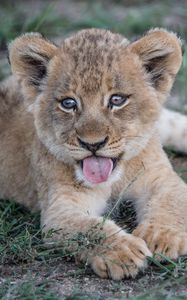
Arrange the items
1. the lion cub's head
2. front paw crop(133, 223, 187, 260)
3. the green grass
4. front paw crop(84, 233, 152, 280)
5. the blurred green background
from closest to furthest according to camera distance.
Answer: the green grass → front paw crop(84, 233, 152, 280) → front paw crop(133, 223, 187, 260) → the lion cub's head → the blurred green background

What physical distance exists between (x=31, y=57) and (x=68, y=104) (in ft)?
1.43

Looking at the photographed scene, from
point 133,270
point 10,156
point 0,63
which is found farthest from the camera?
point 0,63

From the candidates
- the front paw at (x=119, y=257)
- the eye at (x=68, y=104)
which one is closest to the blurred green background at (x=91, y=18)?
the eye at (x=68, y=104)

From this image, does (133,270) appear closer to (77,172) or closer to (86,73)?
(77,172)

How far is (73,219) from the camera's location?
434 centimetres

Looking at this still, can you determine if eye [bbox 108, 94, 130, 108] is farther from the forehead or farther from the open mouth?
the open mouth

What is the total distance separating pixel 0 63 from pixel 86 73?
118 inches

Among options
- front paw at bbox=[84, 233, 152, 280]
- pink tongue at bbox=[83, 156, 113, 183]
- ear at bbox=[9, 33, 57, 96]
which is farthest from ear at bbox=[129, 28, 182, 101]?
front paw at bbox=[84, 233, 152, 280]

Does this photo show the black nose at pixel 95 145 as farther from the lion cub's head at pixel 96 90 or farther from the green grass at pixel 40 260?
the green grass at pixel 40 260

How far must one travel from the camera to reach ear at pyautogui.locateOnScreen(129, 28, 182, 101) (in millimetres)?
4570

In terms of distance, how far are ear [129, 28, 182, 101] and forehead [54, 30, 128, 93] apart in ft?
0.39

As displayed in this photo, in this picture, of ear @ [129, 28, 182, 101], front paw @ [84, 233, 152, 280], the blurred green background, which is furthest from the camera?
the blurred green background

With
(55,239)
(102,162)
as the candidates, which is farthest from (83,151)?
(55,239)

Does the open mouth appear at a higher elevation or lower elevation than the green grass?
higher
